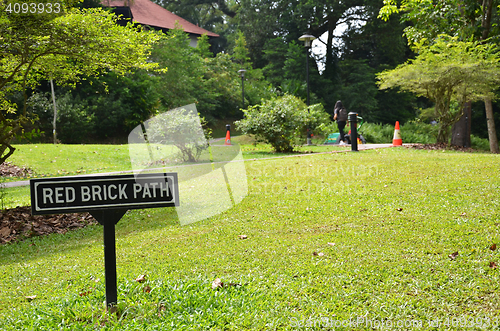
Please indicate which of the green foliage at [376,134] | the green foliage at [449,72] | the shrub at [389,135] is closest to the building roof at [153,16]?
the green foliage at [376,134]

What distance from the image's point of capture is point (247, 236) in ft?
16.8

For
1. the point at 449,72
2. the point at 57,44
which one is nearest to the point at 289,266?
the point at 57,44

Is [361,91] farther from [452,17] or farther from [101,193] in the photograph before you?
[101,193]

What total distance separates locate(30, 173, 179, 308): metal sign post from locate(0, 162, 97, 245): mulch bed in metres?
4.18

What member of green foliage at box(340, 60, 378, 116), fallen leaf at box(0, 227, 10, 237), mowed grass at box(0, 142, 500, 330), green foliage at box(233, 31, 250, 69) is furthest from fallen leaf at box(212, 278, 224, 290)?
green foliage at box(233, 31, 250, 69)

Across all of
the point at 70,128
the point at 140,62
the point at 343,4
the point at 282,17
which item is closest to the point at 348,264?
the point at 140,62

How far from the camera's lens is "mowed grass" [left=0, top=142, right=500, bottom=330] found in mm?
3043

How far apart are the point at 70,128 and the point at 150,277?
21473 millimetres

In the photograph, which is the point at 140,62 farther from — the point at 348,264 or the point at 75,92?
the point at 75,92

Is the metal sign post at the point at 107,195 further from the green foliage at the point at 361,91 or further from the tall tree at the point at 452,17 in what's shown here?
the green foliage at the point at 361,91

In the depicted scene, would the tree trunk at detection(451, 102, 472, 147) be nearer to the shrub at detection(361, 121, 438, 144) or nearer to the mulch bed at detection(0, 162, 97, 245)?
the shrub at detection(361, 121, 438, 144)

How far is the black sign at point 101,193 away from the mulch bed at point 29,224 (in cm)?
431

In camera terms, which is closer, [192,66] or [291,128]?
[291,128]

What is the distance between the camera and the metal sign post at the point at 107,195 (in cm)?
252
